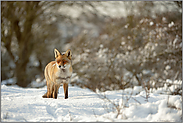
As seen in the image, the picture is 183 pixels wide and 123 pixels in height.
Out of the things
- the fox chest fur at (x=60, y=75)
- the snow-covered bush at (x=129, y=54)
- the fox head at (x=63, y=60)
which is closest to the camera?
the fox head at (x=63, y=60)

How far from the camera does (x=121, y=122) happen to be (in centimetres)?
295

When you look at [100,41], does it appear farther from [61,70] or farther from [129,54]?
[61,70]

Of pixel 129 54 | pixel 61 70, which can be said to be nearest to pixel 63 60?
pixel 61 70

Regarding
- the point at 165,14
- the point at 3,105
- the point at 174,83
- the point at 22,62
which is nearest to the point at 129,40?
the point at 165,14

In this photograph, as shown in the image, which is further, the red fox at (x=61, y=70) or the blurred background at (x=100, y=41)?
the blurred background at (x=100, y=41)

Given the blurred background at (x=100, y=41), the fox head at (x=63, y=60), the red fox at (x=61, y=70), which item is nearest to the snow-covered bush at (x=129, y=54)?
the blurred background at (x=100, y=41)

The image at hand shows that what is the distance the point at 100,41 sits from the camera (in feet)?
34.8

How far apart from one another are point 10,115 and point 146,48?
7.66 m

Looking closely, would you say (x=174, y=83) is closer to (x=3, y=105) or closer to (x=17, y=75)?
(x=3, y=105)

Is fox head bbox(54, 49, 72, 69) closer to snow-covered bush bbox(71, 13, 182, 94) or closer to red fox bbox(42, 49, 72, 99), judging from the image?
red fox bbox(42, 49, 72, 99)

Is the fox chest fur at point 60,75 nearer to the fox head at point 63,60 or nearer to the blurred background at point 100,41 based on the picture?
the fox head at point 63,60

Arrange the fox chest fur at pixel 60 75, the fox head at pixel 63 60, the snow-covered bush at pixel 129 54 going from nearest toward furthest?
the fox head at pixel 63 60, the fox chest fur at pixel 60 75, the snow-covered bush at pixel 129 54

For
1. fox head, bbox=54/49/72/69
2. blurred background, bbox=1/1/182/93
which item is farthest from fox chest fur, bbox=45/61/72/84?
blurred background, bbox=1/1/182/93

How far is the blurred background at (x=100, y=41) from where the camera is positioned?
921 centimetres
